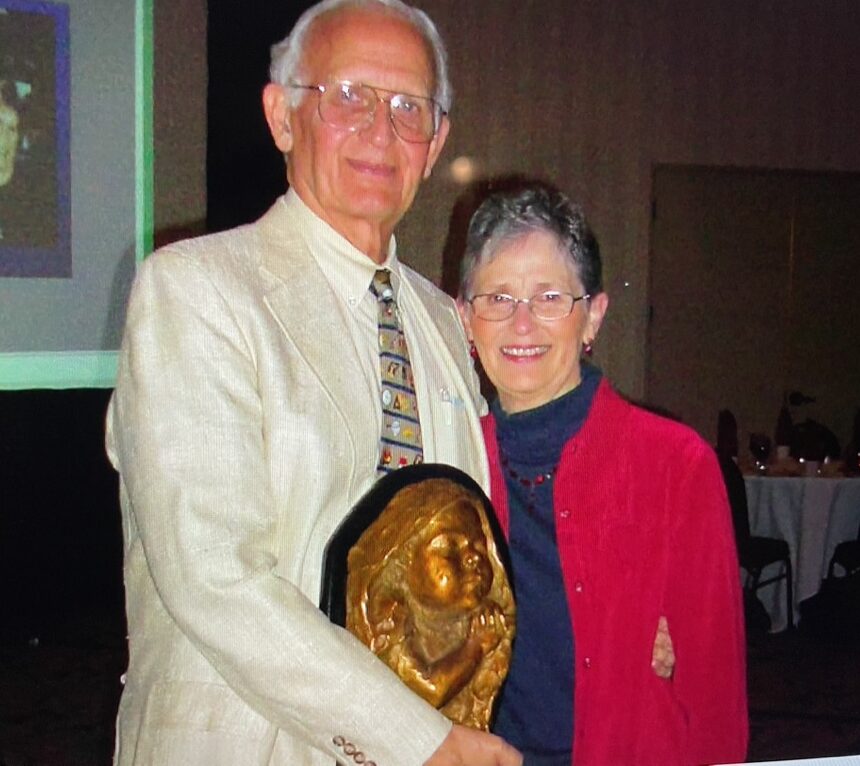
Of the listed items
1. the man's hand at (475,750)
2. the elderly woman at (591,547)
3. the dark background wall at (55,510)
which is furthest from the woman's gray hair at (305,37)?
the dark background wall at (55,510)

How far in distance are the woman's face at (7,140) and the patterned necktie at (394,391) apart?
2.23m

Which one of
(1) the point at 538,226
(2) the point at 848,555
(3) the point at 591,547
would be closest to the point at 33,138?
(1) the point at 538,226

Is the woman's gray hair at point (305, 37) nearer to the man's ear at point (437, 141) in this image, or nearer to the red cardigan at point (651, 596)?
the man's ear at point (437, 141)

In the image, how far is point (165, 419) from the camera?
122 centimetres

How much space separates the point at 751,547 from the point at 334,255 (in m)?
3.99

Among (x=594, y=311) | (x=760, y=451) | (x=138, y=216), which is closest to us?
(x=594, y=311)

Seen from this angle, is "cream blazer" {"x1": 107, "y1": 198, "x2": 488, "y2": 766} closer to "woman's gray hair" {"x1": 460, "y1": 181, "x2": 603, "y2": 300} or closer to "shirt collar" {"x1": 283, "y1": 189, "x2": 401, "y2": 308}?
"shirt collar" {"x1": 283, "y1": 189, "x2": 401, "y2": 308}

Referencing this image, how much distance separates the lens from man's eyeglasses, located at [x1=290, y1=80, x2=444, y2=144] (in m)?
1.43

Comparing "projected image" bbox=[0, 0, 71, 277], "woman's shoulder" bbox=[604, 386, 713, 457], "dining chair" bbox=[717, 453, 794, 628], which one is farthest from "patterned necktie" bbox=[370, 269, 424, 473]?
"dining chair" bbox=[717, 453, 794, 628]

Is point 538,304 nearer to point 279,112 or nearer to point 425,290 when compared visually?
point 425,290

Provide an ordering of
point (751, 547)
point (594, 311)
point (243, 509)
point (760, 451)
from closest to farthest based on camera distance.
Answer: point (243, 509) → point (594, 311) → point (751, 547) → point (760, 451)

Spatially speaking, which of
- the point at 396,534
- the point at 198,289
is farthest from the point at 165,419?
the point at 396,534

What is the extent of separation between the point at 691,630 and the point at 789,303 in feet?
19.2

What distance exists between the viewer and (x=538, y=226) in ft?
5.44
